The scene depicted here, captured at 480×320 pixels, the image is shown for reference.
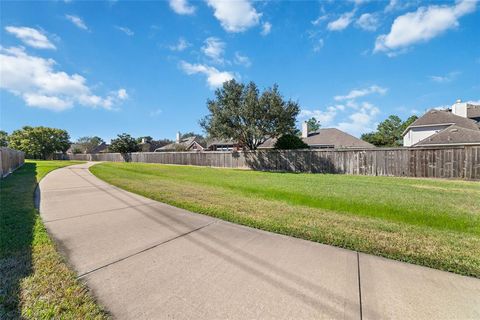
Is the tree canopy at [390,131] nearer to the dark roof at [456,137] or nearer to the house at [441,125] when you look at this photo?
the house at [441,125]

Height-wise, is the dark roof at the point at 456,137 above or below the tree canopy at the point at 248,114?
below

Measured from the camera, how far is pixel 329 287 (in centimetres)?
215

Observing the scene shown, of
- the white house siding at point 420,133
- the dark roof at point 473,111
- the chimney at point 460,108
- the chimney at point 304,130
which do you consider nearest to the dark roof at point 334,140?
the chimney at point 304,130

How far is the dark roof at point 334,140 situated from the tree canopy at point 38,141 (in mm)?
53760

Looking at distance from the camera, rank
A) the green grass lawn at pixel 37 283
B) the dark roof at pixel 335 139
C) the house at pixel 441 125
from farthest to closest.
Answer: the dark roof at pixel 335 139, the house at pixel 441 125, the green grass lawn at pixel 37 283

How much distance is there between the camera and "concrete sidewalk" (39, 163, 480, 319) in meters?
1.84

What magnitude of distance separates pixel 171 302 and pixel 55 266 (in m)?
1.60

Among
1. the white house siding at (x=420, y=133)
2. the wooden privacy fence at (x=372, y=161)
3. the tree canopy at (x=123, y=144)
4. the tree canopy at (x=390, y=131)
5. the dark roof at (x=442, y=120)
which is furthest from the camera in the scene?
the tree canopy at (x=390, y=131)

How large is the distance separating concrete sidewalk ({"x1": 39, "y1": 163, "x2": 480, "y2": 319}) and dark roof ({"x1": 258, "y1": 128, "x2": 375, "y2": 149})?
2452cm

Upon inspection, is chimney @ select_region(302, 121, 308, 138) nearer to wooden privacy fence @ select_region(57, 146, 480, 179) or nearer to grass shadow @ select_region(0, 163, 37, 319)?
wooden privacy fence @ select_region(57, 146, 480, 179)

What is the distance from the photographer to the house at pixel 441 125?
1866 cm

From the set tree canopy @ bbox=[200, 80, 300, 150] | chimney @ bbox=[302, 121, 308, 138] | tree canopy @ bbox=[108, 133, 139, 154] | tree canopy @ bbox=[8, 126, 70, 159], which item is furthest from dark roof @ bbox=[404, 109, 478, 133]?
tree canopy @ bbox=[8, 126, 70, 159]

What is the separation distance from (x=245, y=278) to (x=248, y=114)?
56.8 feet

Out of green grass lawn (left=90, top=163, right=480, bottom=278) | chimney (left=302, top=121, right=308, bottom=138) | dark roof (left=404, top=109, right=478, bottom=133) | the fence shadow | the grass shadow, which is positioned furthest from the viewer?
chimney (left=302, top=121, right=308, bottom=138)
